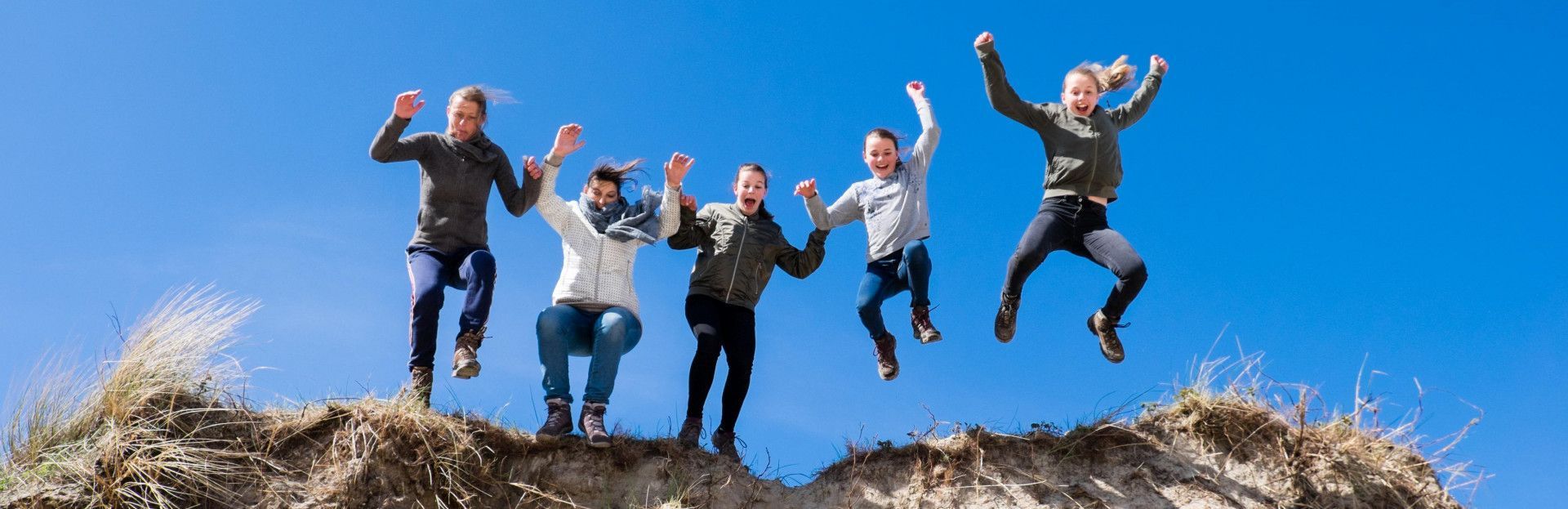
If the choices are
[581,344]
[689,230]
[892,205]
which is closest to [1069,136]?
[892,205]

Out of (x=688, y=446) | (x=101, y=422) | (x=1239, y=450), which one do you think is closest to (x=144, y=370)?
(x=101, y=422)

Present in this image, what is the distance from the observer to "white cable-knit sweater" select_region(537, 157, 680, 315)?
743 cm

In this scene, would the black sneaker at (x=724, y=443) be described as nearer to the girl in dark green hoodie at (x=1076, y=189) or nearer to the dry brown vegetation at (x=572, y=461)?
the dry brown vegetation at (x=572, y=461)

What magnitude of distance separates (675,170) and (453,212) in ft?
4.79

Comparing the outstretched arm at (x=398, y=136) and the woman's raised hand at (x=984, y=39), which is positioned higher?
the woman's raised hand at (x=984, y=39)

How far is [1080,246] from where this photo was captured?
7.84 meters

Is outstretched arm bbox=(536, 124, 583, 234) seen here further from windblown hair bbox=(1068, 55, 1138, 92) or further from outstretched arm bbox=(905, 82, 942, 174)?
windblown hair bbox=(1068, 55, 1138, 92)

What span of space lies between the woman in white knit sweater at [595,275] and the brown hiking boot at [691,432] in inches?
24.3

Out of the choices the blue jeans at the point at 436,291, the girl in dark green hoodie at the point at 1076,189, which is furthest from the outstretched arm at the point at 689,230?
the girl in dark green hoodie at the point at 1076,189

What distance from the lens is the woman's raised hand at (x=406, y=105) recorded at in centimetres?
748

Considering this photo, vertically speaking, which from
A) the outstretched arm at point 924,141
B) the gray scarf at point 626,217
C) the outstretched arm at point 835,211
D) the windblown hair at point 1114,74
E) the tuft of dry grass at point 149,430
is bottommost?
the tuft of dry grass at point 149,430

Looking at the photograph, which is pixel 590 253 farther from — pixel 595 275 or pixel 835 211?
pixel 835 211

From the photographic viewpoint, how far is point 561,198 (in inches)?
313

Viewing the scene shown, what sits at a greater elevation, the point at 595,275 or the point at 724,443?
the point at 595,275
